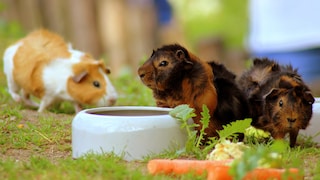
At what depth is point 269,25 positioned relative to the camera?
34.3 ft

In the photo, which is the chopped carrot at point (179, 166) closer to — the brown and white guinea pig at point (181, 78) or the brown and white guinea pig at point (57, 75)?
the brown and white guinea pig at point (181, 78)

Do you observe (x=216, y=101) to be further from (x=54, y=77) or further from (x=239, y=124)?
(x=54, y=77)

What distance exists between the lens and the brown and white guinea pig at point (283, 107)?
3666mm

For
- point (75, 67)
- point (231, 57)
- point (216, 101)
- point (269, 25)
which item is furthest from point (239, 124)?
point (231, 57)

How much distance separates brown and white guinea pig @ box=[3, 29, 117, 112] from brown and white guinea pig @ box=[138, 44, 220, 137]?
4.50 feet

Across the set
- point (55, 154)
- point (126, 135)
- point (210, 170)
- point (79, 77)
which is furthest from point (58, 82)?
point (210, 170)

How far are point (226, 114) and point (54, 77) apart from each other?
5.77 feet

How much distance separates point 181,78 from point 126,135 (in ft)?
1.84

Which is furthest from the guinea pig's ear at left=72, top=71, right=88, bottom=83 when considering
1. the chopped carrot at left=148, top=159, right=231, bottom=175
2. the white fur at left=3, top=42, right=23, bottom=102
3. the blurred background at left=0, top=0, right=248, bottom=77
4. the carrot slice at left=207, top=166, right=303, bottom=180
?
the blurred background at left=0, top=0, right=248, bottom=77

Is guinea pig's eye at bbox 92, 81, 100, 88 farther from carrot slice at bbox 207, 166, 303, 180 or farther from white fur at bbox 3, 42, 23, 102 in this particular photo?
carrot slice at bbox 207, 166, 303, 180

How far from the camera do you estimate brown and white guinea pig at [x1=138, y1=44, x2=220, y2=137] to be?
3.63 meters

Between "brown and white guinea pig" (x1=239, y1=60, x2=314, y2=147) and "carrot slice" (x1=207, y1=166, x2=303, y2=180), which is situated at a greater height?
"brown and white guinea pig" (x1=239, y1=60, x2=314, y2=147)

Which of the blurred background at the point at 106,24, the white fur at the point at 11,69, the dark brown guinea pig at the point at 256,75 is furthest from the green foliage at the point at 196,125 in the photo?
the blurred background at the point at 106,24

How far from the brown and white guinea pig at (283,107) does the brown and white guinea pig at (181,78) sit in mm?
369
